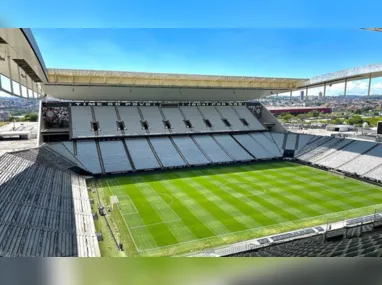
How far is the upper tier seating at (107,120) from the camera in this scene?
73.5ft

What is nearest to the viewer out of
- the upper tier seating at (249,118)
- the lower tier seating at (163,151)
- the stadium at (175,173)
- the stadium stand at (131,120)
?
the stadium at (175,173)

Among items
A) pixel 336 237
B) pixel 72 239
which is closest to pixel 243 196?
pixel 336 237

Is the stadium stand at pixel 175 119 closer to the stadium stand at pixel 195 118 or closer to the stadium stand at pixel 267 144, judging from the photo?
the stadium stand at pixel 195 118

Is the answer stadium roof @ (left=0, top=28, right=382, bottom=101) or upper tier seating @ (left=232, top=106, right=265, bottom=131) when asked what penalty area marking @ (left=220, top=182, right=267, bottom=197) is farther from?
upper tier seating @ (left=232, top=106, right=265, bottom=131)

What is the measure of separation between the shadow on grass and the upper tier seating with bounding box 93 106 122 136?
5.23 m

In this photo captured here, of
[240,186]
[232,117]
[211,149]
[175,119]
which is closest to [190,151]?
[211,149]

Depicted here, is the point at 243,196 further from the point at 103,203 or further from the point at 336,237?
the point at 103,203

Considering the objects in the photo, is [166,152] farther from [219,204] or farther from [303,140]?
[303,140]

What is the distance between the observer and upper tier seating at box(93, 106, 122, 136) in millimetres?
22391

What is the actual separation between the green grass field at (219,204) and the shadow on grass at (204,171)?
6cm

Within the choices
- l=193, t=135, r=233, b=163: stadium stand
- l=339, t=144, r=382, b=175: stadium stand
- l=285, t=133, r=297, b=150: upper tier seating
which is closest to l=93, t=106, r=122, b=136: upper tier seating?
l=193, t=135, r=233, b=163: stadium stand

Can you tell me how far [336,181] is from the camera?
1709cm

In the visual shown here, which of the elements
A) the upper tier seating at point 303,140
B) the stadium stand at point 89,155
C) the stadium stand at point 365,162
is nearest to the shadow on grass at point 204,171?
the stadium stand at point 89,155

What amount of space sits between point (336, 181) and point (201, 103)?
14810 millimetres
